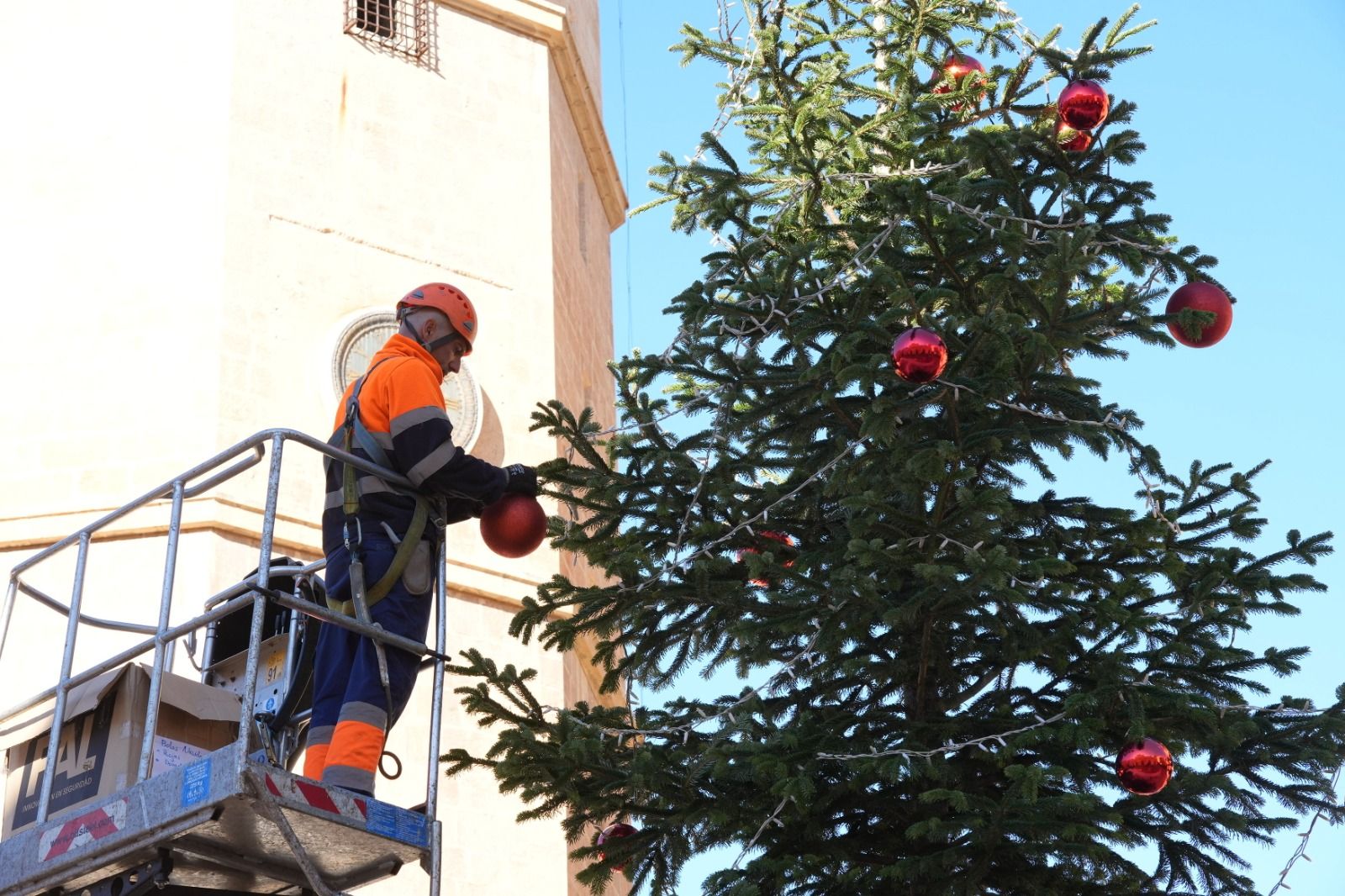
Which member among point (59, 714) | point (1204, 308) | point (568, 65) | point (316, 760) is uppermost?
point (568, 65)

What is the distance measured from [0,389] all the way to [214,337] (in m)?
1.73

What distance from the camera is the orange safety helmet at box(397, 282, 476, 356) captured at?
27.9 feet

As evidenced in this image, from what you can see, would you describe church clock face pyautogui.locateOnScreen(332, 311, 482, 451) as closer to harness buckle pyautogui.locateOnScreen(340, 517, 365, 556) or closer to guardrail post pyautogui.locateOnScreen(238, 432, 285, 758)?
harness buckle pyautogui.locateOnScreen(340, 517, 365, 556)

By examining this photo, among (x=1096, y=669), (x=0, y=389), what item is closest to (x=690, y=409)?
(x=1096, y=669)

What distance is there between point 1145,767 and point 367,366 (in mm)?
8424

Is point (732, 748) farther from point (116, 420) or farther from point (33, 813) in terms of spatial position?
point (116, 420)

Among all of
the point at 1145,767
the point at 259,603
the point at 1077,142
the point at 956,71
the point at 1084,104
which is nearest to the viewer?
the point at 259,603

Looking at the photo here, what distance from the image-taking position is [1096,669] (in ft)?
29.2

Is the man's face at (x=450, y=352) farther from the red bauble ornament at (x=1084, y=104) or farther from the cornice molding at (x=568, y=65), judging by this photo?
the cornice molding at (x=568, y=65)

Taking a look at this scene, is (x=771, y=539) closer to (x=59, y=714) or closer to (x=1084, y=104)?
(x=1084, y=104)

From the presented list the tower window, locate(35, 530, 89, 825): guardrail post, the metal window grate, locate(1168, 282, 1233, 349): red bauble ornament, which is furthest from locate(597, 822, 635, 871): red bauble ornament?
the tower window

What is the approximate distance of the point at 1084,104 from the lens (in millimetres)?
9508

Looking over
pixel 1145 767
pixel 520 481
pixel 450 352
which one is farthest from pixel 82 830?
pixel 1145 767

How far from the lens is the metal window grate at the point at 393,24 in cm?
1666
